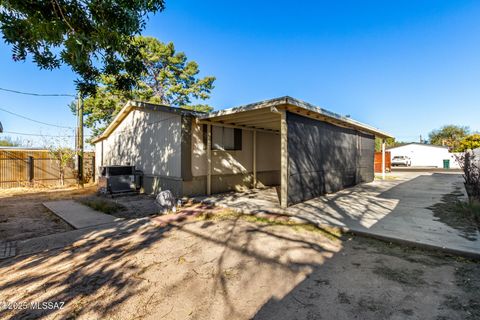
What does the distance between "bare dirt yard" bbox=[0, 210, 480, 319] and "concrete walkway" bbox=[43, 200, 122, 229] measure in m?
1.19

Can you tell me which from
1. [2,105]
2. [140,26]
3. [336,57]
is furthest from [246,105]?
[2,105]

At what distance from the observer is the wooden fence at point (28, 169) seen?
11.2 metres

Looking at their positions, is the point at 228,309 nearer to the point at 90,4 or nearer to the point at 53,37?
the point at 53,37

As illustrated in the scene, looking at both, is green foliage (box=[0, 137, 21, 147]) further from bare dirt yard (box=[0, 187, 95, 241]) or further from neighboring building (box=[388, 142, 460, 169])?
neighboring building (box=[388, 142, 460, 169])

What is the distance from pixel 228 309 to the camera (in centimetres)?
215

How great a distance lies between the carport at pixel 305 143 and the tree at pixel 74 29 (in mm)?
3056

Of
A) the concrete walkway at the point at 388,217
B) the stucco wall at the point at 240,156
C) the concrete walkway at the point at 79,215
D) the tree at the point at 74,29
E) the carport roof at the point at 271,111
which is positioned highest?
the tree at the point at 74,29

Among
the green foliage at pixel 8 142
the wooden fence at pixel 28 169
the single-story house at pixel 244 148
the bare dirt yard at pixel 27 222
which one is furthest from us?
the green foliage at pixel 8 142

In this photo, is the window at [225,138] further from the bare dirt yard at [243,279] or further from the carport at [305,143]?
the bare dirt yard at [243,279]

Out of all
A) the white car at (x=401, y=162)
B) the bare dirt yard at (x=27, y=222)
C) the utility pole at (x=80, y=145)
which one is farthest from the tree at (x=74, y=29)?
the white car at (x=401, y=162)

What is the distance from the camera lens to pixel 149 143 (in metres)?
9.07

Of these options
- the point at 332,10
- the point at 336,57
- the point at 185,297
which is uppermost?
the point at 332,10

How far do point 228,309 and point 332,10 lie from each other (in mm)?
13005

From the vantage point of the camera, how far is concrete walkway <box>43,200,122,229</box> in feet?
16.7
